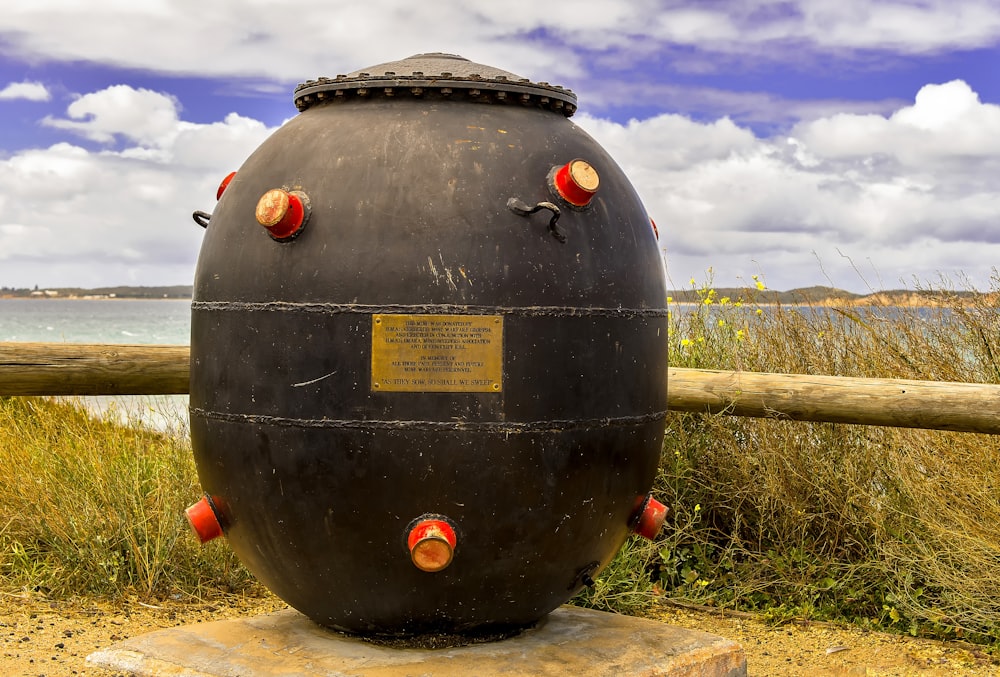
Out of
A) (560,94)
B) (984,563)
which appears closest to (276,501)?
(560,94)

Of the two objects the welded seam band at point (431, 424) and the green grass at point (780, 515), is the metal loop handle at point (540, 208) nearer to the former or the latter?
the welded seam band at point (431, 424)

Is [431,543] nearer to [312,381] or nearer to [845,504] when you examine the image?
[312,381]

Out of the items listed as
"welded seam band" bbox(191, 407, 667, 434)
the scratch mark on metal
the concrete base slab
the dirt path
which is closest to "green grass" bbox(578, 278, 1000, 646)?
the dirt path

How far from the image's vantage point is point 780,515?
5434 mm

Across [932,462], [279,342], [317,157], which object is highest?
[317,157]

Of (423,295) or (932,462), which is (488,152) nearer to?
(423,295)

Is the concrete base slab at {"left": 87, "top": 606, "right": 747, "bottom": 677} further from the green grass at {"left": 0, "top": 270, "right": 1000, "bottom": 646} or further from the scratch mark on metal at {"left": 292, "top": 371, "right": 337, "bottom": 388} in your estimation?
the green grass at {"left": 0, "top": 270, "right": 1000, "bottom": 646}

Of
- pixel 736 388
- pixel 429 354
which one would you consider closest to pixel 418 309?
pixel 429 354

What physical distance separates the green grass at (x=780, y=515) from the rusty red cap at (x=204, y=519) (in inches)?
68.4

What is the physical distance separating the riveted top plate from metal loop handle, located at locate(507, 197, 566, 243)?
438 millimetres

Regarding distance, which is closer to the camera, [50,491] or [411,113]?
[411,113]

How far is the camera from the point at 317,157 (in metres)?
3.36

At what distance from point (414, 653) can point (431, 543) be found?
1.89 ft

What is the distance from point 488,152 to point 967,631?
3216mm
